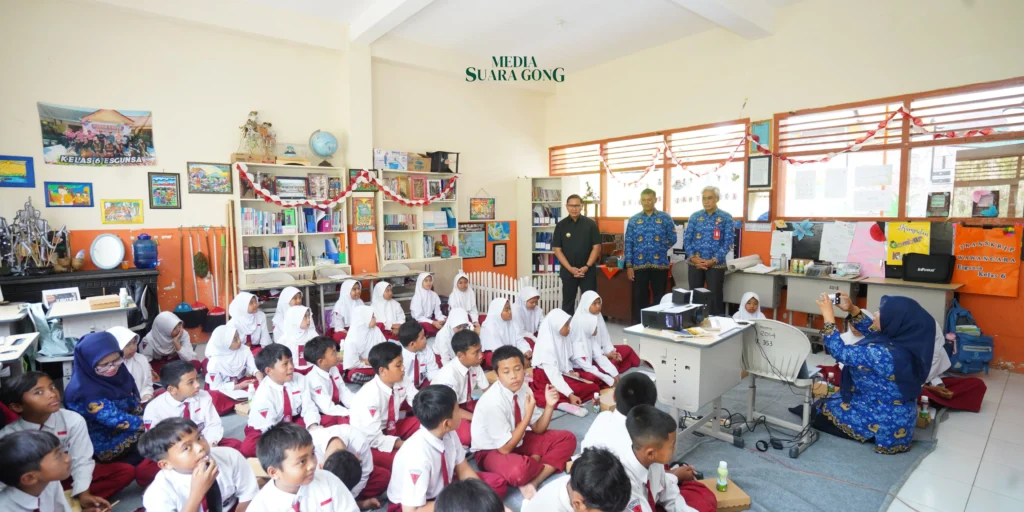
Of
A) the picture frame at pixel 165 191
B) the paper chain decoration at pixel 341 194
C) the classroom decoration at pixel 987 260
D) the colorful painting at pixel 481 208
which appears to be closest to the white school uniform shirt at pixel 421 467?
the paper chain decoration at pixel 341 194

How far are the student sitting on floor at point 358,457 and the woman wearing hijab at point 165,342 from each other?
9.42 feet

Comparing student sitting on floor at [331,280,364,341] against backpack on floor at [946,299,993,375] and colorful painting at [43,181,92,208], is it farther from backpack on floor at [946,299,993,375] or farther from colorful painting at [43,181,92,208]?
backpack on floor at [946,299,993,375]

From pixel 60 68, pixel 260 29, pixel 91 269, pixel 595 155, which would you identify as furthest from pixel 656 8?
pixel 91 269

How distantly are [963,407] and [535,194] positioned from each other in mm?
5737

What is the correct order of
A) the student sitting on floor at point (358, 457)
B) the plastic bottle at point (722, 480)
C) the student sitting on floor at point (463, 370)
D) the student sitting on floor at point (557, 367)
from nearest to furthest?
1. the student sitting on floor at point (358, 457)
2. the plastic bottle at point (722, 480)
3. the student sitting on floor at point (463, 370)
4. the student sitting on floor at point (557, 367)

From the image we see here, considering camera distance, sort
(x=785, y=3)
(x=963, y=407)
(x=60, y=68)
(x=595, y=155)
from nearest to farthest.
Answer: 1. (x=963, y=407)
2. (x=60, y=68)
3. (x=785, y=3)
4. (x=595, y=155)

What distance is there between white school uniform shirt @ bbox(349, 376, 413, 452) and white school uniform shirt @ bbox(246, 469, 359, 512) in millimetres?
915

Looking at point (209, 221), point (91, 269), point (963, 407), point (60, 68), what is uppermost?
point (60, 68)

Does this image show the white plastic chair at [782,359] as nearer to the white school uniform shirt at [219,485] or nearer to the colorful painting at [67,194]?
the white school uniform shirt at [219,485]

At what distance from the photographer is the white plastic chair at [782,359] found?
3365 mm

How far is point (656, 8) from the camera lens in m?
6.08

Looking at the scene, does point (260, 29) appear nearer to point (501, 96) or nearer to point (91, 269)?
point (91, 269)

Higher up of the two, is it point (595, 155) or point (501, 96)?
point (501, 96)

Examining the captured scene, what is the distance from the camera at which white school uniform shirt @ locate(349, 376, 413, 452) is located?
10.1ft
